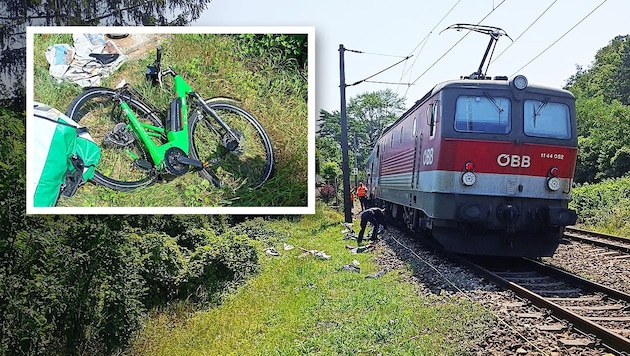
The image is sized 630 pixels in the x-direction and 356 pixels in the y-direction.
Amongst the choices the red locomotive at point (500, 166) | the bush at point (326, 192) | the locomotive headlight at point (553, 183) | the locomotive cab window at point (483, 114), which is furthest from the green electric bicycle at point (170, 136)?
the bush at point (326, 192)

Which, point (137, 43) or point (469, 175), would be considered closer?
point (137, 43)

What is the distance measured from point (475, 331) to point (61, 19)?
359 inches

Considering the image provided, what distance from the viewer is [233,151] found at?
5070 mm

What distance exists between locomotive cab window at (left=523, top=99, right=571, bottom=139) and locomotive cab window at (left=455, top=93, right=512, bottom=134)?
1.17 feet

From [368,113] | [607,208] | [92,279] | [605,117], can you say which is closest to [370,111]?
[368,113]

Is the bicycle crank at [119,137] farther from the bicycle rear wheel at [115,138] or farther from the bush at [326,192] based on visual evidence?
the bush at [326,192]

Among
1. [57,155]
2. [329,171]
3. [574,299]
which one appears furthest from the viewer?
[329,171]

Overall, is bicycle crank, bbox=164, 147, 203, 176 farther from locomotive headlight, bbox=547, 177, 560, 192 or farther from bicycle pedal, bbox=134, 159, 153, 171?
locomotive headlight, bbox=547, 177, 560, 192

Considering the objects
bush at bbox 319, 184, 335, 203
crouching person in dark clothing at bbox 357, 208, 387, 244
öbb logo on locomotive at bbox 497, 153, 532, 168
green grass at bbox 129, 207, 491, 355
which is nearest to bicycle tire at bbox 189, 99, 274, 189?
green grass at bbox 129, 207, 491, 355

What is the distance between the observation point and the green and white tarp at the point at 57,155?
488 centimetres

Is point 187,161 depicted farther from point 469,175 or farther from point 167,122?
point 469,175

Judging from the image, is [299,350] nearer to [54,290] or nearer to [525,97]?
[54,290]

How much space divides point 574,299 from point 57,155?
6506mm

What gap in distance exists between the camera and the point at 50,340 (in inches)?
359
